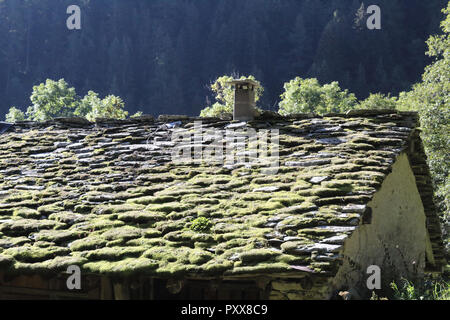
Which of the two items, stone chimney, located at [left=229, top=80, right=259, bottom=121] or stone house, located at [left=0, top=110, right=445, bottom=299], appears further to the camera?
stone chimney, located at [left=229, top=80, right=259, bottom=121]

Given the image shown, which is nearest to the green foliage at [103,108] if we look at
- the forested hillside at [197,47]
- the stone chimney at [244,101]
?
the forested hillside at [197,47]

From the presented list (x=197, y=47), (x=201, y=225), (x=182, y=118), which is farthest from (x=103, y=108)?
(x=201, y=225)

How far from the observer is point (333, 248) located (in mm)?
5512

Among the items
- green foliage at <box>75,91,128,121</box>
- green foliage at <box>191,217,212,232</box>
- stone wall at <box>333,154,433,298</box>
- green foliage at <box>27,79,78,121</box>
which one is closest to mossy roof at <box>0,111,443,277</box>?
green foliage at <box>191,217,212,232</box>

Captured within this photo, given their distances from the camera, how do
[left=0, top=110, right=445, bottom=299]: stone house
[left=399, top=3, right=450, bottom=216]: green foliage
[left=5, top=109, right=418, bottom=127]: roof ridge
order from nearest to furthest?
[left=0, top=110, right=445, bottom=299]: stone house < [left=5, top=109, right=418, bottom=127]: roof ridge < [left=399, top=3, right=450, bottom=216]: green foliage

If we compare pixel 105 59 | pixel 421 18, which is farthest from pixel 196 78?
pixel 421 18

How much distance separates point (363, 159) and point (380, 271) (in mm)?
1624

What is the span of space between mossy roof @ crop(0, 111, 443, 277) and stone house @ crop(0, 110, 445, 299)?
0.02m

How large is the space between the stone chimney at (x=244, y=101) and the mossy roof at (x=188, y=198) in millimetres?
218

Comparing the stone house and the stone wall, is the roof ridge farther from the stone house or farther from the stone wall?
the stone wall

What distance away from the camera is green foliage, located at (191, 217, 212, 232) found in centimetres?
641

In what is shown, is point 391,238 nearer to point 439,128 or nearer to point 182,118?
point 182,118

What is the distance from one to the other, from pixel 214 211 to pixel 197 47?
73489mm
